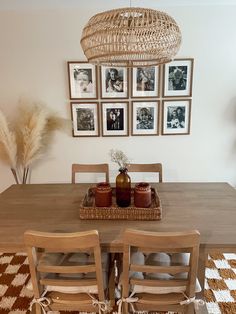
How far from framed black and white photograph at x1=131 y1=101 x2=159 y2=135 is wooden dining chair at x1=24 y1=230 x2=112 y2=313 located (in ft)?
6.26

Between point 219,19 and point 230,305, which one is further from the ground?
point 219,19

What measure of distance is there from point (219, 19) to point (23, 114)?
240 cm

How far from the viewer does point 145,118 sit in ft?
9.72

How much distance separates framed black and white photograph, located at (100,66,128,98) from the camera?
2.85 meters

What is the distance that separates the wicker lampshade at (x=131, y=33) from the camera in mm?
1281

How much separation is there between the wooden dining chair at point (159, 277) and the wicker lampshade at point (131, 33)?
0.95 m

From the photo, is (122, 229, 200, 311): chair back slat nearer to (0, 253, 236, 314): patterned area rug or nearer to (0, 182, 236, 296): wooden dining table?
(0, 182, 236, 296): wooden dining table

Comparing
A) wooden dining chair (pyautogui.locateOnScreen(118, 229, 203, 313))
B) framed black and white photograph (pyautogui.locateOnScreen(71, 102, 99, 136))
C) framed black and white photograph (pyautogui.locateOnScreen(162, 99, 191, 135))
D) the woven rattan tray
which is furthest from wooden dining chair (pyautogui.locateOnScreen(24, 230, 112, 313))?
framed black and white photograph (pyautogui.locateOnScreen(162, 99, 191, 135))

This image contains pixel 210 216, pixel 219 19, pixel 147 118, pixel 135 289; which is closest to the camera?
pixel 135 289

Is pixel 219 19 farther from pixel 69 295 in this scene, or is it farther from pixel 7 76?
pixel 69 295

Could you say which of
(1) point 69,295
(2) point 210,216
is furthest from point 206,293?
(1) point 69,295

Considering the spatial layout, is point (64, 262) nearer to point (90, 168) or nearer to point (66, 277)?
point (66, 277)

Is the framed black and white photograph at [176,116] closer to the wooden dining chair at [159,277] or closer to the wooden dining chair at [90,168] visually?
the wooden dining chair at [90,168]

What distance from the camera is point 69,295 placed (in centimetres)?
132
